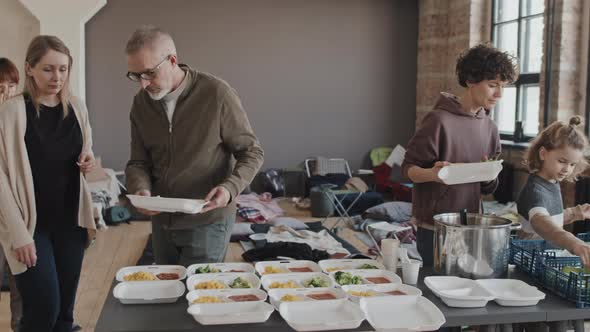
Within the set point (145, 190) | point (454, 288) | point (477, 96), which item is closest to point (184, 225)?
point (145, 190)

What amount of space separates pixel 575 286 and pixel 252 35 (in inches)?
266

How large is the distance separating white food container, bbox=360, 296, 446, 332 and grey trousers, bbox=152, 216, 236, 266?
82 cm

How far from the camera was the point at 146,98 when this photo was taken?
8.60 ft

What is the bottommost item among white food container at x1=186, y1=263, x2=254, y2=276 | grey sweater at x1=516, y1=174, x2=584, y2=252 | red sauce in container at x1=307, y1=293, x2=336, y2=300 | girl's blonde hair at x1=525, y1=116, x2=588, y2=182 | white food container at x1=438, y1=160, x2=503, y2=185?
red sauce in container at x1=307, y1=293, x2=336, y2=300

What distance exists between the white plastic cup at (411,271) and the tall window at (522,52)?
14.4ft

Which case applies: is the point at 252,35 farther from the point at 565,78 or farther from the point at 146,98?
the point at 146,98

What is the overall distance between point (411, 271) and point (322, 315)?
480 mm

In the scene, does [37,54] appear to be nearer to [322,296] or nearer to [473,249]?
[322,296]

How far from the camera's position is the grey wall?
802 centimetres

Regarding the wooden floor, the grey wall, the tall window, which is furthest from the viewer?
the grey wall

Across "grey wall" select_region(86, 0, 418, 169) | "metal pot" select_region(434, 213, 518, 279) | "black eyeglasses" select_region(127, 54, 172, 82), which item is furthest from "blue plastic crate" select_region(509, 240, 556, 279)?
"grey wall" select_region(86, 0, 418, 169)

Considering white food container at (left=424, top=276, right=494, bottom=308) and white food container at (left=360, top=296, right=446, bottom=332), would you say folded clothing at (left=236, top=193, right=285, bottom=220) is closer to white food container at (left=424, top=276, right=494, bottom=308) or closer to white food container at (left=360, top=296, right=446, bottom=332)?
white food container at (left=424, top=276, right=494, bottom=308)

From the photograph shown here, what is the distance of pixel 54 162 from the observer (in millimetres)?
2752

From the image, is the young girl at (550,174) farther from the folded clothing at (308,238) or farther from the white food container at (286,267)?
the folded clothing at (308,238)
